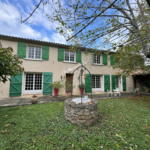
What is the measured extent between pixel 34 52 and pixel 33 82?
260cm

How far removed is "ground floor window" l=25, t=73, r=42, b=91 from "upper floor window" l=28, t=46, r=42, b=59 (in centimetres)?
158

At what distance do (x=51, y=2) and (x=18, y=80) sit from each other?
6.54 m

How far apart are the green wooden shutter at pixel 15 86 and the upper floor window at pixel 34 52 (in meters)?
2.04

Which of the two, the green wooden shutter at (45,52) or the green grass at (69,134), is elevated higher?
the green wooden shutter at (45,52)

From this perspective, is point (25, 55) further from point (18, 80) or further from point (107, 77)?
point (107, 77)

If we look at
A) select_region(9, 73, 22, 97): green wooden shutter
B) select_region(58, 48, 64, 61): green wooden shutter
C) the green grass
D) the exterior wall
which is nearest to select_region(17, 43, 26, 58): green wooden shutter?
the exterior wall

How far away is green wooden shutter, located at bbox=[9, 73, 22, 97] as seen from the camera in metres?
6.40

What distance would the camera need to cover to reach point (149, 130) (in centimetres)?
263

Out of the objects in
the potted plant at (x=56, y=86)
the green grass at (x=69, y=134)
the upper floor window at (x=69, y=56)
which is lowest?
the green grass at (x=69, y=134)

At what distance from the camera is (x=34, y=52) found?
7164 millimetres

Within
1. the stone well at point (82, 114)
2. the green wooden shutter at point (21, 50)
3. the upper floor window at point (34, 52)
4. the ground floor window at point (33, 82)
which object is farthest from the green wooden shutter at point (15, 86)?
the stone well at point (82, 114)

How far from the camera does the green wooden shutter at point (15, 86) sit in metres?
6.40

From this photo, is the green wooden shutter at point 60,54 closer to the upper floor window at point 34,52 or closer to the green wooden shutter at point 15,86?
the upper floor window at point 34,52

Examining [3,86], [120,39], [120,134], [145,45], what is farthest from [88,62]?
[3,86]
